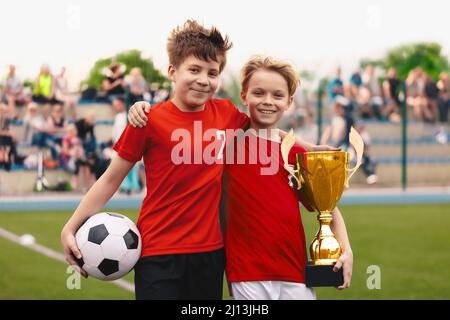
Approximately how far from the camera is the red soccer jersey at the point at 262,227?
12.3 feet

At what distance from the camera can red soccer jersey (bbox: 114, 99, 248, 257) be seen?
3748 mm

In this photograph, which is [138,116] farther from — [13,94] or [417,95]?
[417,95]

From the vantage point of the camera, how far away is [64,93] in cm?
1703

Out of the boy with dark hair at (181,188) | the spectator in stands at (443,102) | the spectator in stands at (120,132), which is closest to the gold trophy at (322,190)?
the boy with dark hair at (181,188)

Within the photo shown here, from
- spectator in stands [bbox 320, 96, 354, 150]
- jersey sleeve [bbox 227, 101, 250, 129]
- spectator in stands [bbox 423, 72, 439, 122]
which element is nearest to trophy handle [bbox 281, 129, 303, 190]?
jersey sleeve [bbox 227, 101, 250, 129]

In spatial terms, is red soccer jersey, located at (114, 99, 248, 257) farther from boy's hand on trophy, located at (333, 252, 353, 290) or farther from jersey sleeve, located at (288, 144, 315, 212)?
boy's hand on trophy, located at (333, 252, 353, 290)

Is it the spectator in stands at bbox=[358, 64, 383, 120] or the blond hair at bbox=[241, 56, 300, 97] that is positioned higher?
the spectator in stands at bbox=[358, 64, 383, 120]

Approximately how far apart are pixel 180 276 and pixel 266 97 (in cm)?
90

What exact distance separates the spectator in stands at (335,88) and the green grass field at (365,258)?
534cm

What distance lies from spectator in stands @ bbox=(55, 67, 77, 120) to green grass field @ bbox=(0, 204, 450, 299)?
3645 mm

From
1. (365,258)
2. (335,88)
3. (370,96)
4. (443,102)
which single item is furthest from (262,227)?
(443,102)
